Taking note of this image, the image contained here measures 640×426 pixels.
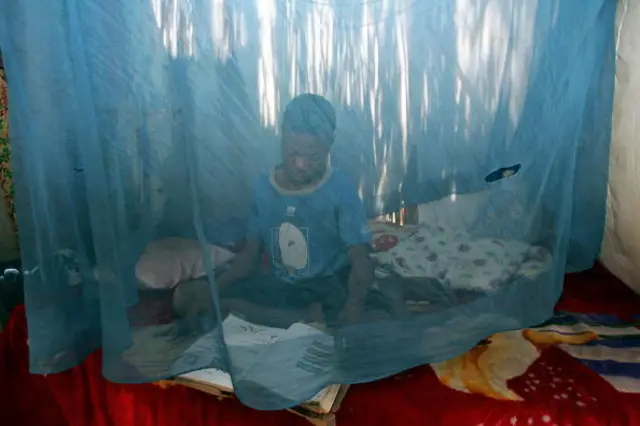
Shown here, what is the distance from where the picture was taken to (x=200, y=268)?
1.03 m

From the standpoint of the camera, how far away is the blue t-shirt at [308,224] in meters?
1.00

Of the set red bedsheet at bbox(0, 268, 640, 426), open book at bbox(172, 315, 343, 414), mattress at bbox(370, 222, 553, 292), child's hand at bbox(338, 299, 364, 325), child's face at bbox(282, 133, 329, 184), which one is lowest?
red bedsheet at bbox(0, 268, 640, 426)

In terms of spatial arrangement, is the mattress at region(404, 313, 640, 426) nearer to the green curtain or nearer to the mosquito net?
the mosquito net

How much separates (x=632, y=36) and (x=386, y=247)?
944 mm

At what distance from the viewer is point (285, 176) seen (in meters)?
0.99

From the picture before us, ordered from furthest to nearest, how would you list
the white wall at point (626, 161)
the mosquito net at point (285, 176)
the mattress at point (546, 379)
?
the white wall at point (626, 161) < the mattress at point (546, 379) < the mosquito net at point (285, 176)

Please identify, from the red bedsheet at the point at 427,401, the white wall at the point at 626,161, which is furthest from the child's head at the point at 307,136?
the white wall at the point at 626,161

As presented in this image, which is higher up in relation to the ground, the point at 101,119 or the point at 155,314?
the point at 101,119

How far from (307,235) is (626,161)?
100 centimetres

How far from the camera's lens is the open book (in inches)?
40.5

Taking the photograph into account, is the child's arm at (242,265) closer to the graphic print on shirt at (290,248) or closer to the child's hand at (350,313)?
the graphic print on shirt at (290,248)

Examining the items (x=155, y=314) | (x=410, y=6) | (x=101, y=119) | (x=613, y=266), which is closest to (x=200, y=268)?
(x=155, y=314)

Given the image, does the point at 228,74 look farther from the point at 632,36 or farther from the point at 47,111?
the point at 632,36

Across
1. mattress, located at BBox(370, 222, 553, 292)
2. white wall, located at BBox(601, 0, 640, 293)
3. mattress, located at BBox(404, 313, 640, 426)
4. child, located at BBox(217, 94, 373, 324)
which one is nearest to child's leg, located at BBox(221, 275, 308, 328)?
child, located at BBox(217, 94, 373, 324)
